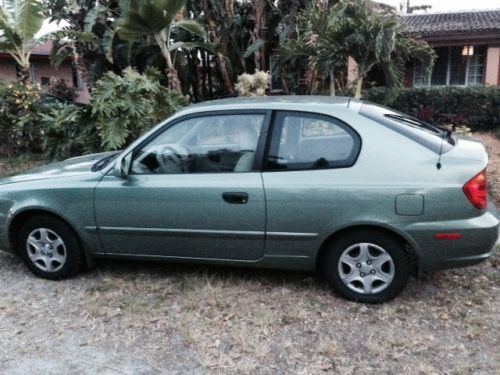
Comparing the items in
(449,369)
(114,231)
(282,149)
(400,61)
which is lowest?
(449,369)

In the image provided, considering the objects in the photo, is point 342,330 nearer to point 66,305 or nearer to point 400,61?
point 66,305

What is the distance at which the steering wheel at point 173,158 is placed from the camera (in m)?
4.08

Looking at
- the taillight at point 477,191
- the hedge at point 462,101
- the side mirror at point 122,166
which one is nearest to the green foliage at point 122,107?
the side mirror at point 122,166

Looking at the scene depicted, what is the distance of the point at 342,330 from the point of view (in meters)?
3.59

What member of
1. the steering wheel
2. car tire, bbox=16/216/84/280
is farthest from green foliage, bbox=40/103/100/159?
the steering wheel

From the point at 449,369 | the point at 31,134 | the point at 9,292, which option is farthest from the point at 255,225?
the point at 31,134

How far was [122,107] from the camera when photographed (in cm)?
774

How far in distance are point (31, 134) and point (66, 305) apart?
22.5 feet

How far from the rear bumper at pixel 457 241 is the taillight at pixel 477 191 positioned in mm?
110

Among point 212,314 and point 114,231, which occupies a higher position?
point 114,231

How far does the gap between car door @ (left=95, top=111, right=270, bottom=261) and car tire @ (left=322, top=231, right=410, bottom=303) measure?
2.04 feet

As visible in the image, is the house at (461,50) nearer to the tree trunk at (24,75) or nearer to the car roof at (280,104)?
the tree trunk at (24,75)

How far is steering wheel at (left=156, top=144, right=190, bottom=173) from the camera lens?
4.08 metres

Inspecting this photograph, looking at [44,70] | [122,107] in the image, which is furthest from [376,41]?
[44,70]
